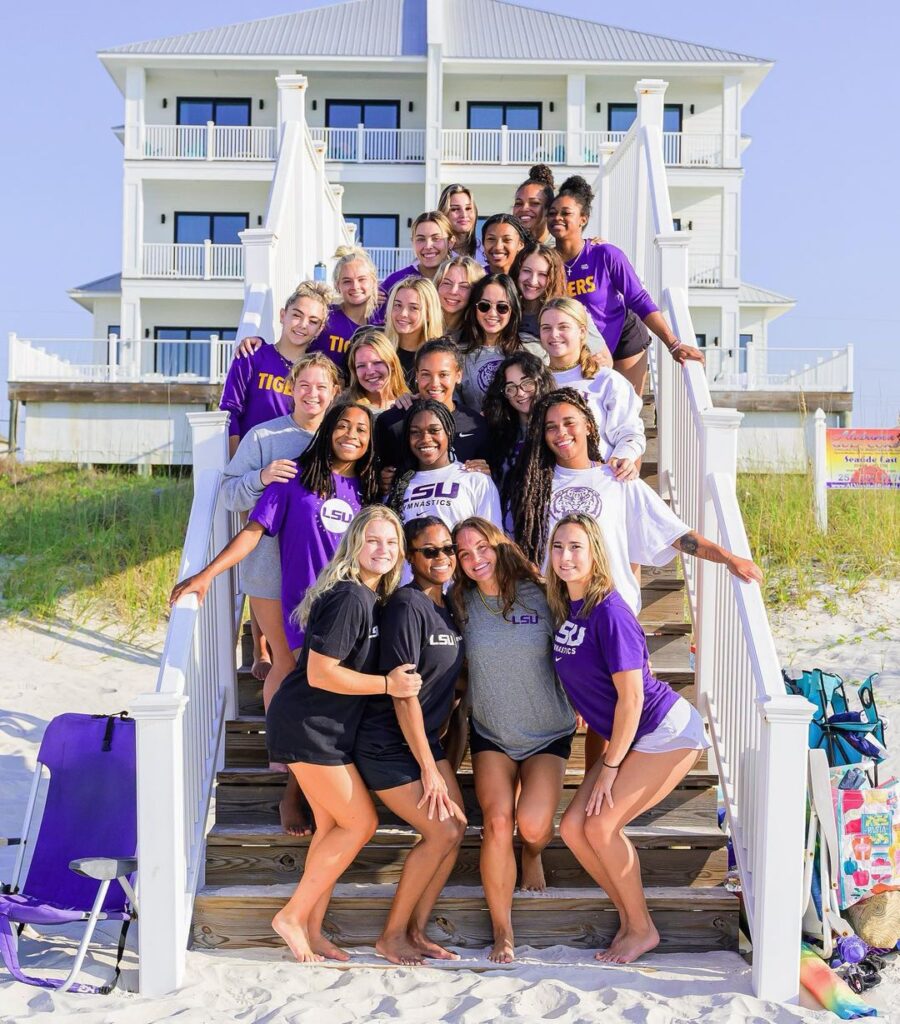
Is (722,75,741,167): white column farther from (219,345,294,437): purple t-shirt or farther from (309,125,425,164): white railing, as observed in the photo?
(219,345,294,437): purple t-shirt

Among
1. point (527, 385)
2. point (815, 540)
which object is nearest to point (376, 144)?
point (815, 540)

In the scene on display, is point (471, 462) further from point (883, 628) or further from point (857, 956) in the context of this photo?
point (883, 628)

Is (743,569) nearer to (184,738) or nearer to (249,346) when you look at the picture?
(184,738)

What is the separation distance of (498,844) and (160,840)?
1.13m

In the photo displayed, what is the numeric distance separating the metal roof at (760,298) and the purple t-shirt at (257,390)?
881 inches

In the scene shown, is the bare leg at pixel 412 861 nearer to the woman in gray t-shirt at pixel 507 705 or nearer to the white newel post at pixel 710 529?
the woman in gray t-shirt at pixel 507 705

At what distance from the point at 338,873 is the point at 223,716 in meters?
1.10

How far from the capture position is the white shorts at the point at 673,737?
4.16 meters

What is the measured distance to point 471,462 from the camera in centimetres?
473

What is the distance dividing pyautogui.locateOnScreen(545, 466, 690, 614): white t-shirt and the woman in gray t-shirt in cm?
40

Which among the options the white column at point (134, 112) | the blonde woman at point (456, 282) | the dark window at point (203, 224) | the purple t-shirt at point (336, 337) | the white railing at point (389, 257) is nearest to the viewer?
the blonde woman at point (456, 282)

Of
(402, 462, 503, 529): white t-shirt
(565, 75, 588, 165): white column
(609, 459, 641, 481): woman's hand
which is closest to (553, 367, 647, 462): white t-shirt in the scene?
(609, 459, 641, 481): woman's hand

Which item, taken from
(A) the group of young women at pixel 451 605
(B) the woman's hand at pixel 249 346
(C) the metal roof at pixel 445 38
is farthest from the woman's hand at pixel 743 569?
(C) the metal roof at pixel 445 38

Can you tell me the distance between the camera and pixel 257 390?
5.42 m
